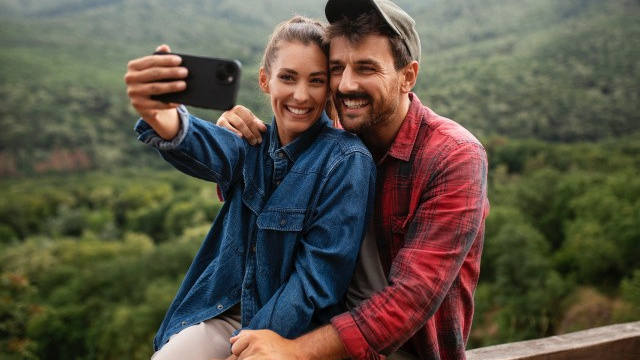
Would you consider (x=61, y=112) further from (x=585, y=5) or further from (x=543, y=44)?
(x=585, y=5)

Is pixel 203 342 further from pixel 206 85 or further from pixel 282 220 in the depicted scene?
pixel 206 85

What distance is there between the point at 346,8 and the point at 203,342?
3.71 ft

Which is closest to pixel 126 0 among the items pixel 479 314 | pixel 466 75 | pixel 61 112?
pixel 61 112

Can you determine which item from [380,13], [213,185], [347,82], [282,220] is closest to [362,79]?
[347,82]

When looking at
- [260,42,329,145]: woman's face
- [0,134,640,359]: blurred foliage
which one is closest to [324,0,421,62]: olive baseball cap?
[260,42,329,145]: woman's face

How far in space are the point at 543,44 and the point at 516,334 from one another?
47314 mm

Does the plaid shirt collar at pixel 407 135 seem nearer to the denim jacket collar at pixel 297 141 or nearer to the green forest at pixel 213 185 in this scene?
the denim jacket collar at pixel 297 141

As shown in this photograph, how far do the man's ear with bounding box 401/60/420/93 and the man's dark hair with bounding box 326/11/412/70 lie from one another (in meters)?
0.09

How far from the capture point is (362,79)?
1.75 meters

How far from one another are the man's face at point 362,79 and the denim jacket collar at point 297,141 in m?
0.08

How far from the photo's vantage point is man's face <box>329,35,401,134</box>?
174 centimetres

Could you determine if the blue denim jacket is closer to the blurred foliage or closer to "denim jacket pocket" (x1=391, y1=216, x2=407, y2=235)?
"denim jacket pocket" (x1=391, y1=216, x2=407, y2=235)

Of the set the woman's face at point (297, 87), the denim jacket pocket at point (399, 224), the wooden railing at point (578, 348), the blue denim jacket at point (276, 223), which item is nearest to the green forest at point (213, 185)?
the woman's face at point (297, 87)

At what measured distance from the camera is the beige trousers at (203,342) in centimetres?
161
